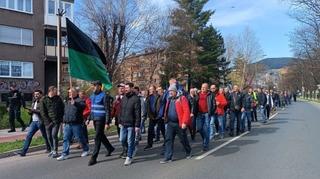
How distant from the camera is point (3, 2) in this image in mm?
37719

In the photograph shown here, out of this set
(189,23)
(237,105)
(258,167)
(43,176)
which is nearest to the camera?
(43,176)

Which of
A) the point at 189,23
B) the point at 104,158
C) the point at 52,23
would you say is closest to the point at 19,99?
the point at 104,158

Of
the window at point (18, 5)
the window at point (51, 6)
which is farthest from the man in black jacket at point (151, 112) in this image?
the window at point (51, 6)

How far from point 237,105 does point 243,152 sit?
17.5 feet

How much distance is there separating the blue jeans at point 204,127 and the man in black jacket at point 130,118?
9.03 ft

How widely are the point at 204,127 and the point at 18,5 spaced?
29.2 meters

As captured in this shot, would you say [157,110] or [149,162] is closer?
[149,162]

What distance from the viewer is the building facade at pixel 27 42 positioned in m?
37.8

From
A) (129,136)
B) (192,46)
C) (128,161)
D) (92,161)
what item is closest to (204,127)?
(129,136)

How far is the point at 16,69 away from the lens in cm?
3884

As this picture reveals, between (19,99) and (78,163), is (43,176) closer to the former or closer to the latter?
(78,163)

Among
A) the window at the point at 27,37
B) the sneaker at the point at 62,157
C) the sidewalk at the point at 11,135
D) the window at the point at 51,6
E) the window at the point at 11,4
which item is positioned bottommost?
the sneaker at the point at 62,157

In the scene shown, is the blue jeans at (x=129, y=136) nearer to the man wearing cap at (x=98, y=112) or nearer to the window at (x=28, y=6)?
the man wearing cap at (x=98, y=112)

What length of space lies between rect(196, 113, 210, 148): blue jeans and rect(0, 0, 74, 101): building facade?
2478 cm
